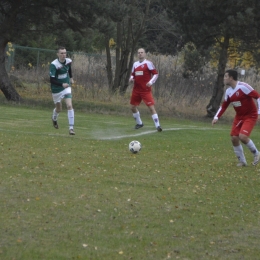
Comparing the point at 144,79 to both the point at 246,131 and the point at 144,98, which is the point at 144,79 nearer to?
the point at 144,98

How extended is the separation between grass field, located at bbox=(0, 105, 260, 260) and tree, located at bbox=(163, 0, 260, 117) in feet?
38.2

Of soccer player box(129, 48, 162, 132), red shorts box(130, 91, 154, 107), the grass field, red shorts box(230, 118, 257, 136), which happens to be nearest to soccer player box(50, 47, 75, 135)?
the grass field

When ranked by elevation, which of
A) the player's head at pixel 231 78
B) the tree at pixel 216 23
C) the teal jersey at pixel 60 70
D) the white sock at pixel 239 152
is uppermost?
the tree at pixel 216 23

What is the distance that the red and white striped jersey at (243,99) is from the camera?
12.0 metres

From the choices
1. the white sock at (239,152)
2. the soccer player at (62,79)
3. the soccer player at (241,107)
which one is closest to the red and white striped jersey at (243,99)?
the soccer player at (241,107)

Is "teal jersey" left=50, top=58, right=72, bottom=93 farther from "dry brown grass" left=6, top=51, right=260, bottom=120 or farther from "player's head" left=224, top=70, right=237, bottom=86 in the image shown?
"dry brown grass" left=6, top=51, right=260, bottom=120

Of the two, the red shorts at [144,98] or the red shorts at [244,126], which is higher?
the red shorts at [244,126]

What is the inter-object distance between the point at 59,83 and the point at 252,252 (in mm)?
10672

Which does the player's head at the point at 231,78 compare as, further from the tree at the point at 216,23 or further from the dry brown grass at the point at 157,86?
the dry brown grass at the point at 157,86

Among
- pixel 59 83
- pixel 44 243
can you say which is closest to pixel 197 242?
pixel 44 243

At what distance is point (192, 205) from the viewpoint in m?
8.41

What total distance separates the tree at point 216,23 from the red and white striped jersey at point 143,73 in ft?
26.9

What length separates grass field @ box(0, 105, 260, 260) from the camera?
6.33m

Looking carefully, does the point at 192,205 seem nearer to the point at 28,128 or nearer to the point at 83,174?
the point at 83,174
